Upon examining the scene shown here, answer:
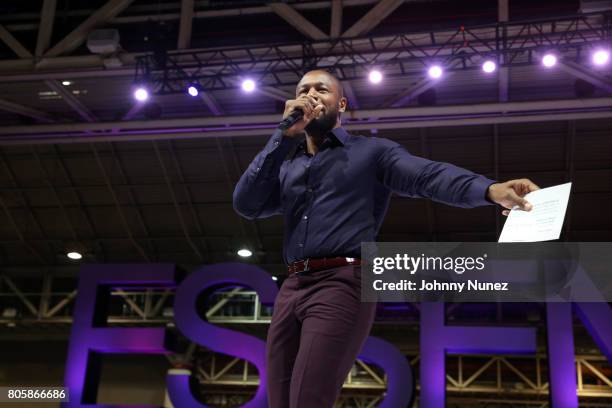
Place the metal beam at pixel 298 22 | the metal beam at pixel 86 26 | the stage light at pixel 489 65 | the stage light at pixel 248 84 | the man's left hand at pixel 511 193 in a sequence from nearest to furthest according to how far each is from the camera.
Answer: the man's left hand at pixel 511 193
the stage light at pixel 489 65
the metal beam at pixel 298 22
the stage light at pixel 248 84
the metal beam at pixel 86 26

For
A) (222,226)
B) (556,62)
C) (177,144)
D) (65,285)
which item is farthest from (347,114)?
(65,285)

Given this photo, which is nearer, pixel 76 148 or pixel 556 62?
pixel 556 62

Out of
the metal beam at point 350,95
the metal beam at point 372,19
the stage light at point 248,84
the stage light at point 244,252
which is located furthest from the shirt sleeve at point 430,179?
the stage light at point 244,252

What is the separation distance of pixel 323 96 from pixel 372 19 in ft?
22.0

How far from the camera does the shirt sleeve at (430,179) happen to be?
6.54ft

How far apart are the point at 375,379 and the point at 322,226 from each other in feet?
45.4

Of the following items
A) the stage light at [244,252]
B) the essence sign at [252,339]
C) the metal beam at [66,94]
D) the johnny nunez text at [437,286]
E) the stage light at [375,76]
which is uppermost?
the metal beam at [66,94]

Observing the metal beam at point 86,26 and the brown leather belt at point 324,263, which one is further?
the metal beam at point 86,26

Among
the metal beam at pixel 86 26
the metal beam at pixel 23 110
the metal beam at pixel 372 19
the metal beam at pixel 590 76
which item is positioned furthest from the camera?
the metal beam at pixel 23 110

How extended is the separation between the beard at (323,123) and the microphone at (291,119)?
0.33ft

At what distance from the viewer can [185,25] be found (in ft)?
30.5

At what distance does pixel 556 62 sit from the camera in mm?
8297

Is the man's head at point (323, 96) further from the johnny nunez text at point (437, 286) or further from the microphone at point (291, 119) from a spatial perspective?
the johnny nunez text at point (437, 286)

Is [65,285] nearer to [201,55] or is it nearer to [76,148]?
[76,148]
